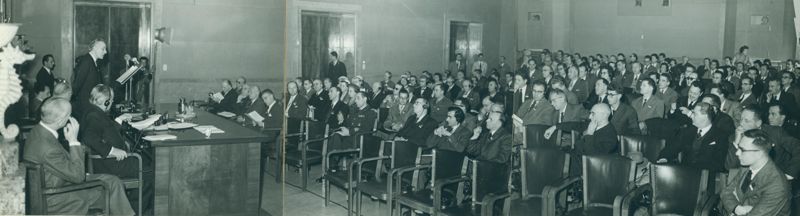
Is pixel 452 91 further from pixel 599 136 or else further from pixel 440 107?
pixel 599 136

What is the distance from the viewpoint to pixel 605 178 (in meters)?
4.05

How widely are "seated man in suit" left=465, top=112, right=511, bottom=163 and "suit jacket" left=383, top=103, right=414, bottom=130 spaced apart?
1237 mm

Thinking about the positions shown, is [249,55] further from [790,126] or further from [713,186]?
[790,126]

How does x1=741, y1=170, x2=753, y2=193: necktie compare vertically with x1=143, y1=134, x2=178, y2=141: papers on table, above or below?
below

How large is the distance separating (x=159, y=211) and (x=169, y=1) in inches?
163

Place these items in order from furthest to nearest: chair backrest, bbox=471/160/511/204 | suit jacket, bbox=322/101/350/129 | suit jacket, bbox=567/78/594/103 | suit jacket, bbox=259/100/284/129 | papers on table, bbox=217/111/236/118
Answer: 1. suit jacket, bbox=567/78/594/103
2. papers on table, bbox=217/111/236/118
3. suit jacket, bbox=259/100/284/129
4. suit jacket, bbox=322/101/350/129
5. chair backrest, bbox=471/160/511/204

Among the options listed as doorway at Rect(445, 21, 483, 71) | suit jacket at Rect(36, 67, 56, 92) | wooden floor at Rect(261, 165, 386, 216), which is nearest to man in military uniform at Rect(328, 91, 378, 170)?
wooden floor at Rect(261, 165, 386, 216)

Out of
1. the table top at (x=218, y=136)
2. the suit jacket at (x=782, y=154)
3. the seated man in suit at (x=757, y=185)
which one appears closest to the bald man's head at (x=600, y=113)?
the suit jacket at (x=782, y=154)

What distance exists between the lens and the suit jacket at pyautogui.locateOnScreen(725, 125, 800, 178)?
4.54 meters

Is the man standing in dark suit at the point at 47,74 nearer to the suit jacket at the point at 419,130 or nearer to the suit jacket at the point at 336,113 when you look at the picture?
the suit jacket at the point at 336,113

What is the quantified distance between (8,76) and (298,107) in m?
2.23

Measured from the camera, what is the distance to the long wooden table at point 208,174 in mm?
4559

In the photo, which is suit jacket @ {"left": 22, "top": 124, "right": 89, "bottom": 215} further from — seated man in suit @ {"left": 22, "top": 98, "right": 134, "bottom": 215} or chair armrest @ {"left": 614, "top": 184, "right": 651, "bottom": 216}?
chair armrest @ {"left": 614, "top": 184, "right": 651, "bottom": 216}


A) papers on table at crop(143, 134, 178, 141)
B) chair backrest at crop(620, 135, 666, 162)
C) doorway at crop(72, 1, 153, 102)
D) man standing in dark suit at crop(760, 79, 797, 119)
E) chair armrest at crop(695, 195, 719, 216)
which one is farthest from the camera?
doorway at crop(72, 1, 153, 102)
